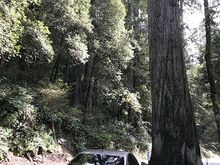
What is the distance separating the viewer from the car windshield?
8.57m

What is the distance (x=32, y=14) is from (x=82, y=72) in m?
8.66

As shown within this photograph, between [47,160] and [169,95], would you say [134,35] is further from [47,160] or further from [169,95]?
[169,95]

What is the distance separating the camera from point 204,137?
5381cm

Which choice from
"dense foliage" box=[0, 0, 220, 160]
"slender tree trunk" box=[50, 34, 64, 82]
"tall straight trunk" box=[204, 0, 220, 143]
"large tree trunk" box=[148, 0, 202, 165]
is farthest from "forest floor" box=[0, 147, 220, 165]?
"tall straight trunk" box=[204, 0, 220, 143]

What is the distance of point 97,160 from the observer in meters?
8.65

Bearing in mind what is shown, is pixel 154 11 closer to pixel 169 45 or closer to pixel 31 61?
pixel 169 45

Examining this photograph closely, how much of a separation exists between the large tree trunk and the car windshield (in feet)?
3.73

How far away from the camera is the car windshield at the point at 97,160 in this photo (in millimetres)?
8570

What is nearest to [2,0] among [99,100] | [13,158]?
[13,158]

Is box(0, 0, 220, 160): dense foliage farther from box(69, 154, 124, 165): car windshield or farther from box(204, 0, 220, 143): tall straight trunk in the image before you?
box(69, 154, 124, 165): car windshield

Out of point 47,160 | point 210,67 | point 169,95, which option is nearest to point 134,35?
point 210,67

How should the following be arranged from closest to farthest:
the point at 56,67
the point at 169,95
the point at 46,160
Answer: the point at 169,95
the point at 46,160
the point at 56,67

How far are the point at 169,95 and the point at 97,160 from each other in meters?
2.38

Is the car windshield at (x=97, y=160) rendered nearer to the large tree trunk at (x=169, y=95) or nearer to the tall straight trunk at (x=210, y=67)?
the large tree trunk at (x=169, y=95)
